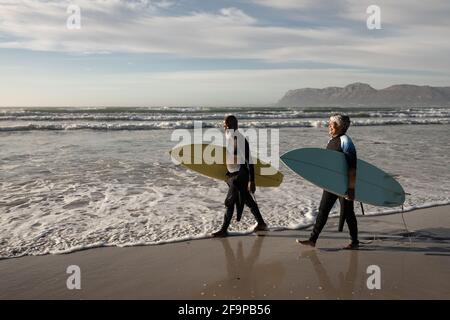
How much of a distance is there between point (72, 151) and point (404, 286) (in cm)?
1117

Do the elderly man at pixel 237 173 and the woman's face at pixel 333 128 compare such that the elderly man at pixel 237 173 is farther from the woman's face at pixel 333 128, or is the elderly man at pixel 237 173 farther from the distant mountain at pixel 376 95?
the distant mountain at pixel 376 95

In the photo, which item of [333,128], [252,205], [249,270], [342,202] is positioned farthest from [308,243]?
[333,128]

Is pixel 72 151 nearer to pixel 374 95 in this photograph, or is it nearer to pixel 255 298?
pixel 255 298

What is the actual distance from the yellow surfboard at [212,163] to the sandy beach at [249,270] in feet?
4.35

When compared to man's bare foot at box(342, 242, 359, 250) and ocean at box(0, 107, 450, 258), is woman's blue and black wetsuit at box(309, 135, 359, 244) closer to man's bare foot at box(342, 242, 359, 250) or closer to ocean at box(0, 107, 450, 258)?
man's bare foot at box(342, 242, 359, 250)

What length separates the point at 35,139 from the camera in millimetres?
16078

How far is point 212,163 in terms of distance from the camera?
623 centimetres

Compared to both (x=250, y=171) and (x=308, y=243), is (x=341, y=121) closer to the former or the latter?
(x=250, y=171)

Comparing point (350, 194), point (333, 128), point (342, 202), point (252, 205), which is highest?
point (333, 128)

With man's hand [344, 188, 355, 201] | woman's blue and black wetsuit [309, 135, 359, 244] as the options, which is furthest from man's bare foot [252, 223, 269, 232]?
man's hand [344, 188, 355, 201]

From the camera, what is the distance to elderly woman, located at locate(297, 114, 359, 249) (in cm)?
440

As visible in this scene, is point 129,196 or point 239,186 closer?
point 239,186

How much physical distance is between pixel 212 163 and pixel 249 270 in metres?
2.47

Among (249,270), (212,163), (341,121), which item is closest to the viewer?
(249,270)
